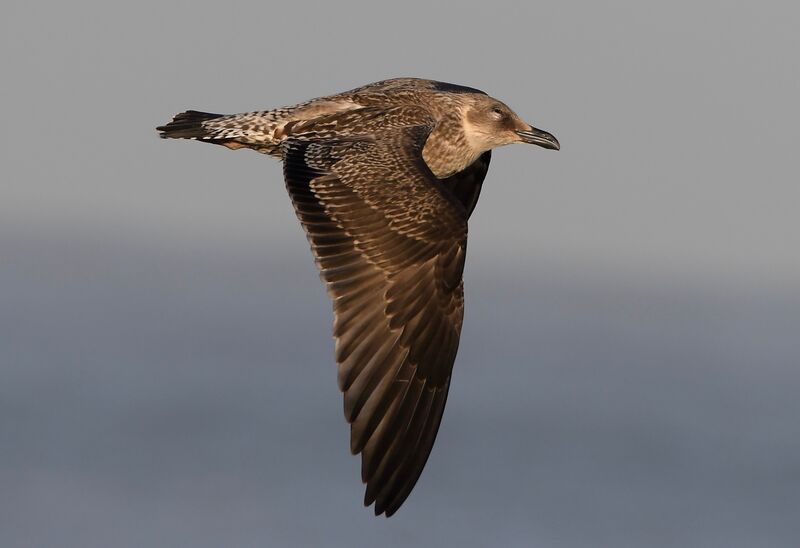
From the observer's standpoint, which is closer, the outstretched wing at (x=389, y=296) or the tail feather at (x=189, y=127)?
the outstretched wing at (x=389, y=296)

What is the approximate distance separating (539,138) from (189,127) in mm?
4343

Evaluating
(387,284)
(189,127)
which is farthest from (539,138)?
(387,284)

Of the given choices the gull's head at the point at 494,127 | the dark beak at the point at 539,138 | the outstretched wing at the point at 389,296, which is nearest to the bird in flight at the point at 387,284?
the outstretched wing at the point at 389,296

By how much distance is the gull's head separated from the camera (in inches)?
850

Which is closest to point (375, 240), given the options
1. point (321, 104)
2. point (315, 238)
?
point (315, 238)

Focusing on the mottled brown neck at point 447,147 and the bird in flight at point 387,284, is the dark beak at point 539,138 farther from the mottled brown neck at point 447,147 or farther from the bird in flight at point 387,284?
the bird in flight at point 387,284

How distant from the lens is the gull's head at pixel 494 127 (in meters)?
21.6

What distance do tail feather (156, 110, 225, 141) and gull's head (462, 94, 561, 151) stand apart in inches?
123

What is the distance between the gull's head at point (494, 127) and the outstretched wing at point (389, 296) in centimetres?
303

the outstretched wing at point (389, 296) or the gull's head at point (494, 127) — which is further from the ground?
the gull's head at point (494, 127)

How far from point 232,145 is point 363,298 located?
4.41m

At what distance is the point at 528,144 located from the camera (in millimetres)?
22047

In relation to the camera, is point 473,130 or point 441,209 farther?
point 473,130

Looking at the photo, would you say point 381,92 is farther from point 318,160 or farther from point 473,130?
point 318,160
